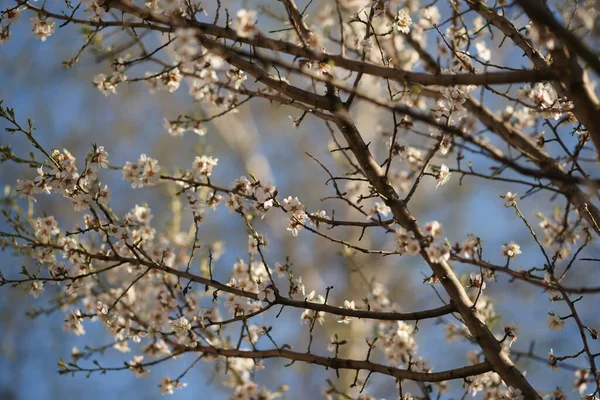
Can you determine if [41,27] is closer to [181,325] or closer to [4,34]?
[4,34]

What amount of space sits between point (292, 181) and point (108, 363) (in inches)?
111

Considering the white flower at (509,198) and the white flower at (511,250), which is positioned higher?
the white flower at (509,198)

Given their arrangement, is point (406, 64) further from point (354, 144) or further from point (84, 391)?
point (84, 391)

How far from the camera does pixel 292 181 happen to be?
280 inches

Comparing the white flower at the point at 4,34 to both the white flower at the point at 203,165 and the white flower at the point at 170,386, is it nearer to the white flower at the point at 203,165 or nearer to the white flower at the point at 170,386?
the white flower at the point at 203,165

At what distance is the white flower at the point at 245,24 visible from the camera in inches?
58.6

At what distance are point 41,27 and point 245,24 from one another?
0.76 meters

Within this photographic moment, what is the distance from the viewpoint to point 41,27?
1878 millimetres

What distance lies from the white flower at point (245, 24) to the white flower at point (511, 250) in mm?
981

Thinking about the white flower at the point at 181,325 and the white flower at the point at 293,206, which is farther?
the white flower at the point at 181,325

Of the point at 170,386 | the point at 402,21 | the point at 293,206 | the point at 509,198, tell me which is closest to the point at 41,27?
the point at 293,206

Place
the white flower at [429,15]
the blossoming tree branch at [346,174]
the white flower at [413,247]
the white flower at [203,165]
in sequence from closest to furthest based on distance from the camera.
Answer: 1. the blossoming tree branch at [346,174]
2. the white flower at [413,247]
3. the white flower at [203,165]
4. the white flower at [429,15]

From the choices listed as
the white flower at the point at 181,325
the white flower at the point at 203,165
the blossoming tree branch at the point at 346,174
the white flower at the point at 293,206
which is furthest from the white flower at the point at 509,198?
the white flower at the point at 181,325

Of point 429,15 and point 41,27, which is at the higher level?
point 429,15
